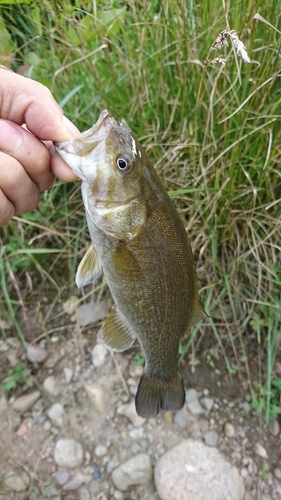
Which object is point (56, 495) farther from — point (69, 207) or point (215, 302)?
point (69, 207)

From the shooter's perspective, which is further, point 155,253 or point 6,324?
point 6,324

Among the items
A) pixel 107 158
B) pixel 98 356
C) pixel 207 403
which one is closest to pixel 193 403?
pixel 207 403

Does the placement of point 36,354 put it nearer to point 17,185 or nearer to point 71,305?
point 71,305

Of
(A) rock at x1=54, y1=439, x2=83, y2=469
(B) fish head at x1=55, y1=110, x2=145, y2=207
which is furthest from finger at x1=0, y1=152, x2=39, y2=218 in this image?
(A) rock at x1=54, y1=439, x2=83, y2=469

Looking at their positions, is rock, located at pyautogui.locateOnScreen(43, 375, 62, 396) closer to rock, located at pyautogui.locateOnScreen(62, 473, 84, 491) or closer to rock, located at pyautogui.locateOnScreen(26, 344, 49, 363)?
rock, located at pyautogui.locateOnScreen(26, 344, 49, 363)

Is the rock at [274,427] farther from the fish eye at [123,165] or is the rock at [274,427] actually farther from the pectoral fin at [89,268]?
the fish eye at [123,165]

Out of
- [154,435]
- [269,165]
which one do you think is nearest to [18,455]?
[154,435]
